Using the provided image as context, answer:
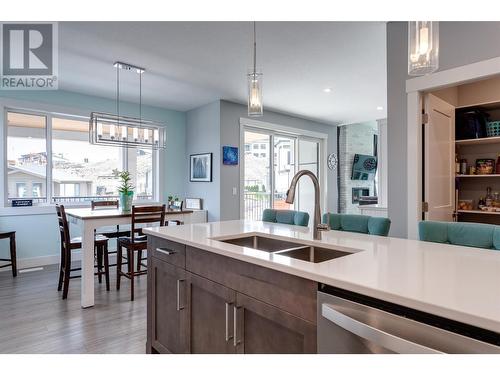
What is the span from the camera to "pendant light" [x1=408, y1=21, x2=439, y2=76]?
1.47 meters

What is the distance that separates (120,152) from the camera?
5324mm

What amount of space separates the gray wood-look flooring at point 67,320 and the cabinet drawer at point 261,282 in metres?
1.15

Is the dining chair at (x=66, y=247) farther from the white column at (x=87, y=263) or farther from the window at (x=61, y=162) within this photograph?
the window at (x=61, y=162)

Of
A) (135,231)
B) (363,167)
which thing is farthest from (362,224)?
(363,167)

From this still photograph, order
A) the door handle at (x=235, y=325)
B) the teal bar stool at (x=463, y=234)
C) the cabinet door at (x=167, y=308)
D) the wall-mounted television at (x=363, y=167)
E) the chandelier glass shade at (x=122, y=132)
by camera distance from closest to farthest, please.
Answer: the door handle at (x=235, y=325), the teal bar stool at (x=463, y=234), the cabinet door at (x=167, y=308), the chandelier glass shade at (x=122, y=132), the wall-mounted television at (x=363, y=167)

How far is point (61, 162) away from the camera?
478cm

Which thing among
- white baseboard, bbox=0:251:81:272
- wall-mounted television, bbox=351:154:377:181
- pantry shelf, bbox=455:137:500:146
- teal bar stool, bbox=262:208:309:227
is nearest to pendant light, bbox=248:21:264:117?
teal bar stool, bbox=262:208:309:227

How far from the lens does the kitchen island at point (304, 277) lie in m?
0.89

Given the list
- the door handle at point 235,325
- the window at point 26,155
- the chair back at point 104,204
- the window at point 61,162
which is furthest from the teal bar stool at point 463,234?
the window at point 26,155

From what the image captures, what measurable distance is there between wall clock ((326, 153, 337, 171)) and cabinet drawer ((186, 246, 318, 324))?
231 inches

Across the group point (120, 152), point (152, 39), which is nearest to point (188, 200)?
point (120, 152)

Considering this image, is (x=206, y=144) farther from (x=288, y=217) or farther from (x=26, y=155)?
(x=288, y=217)
